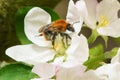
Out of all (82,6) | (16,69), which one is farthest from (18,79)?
(82,6)

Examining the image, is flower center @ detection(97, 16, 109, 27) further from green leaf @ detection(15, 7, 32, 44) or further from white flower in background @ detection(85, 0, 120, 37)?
green leaf @ detection(15, 7, 32, 44)

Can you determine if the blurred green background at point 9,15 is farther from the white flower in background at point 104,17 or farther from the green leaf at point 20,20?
the white flower in background at point 104,17

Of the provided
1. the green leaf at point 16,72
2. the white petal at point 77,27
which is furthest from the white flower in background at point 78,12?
the green leaf at point 16,72

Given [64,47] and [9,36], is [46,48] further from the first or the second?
[9,36]

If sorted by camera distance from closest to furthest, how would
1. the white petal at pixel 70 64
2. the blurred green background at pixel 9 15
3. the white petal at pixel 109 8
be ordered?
the white petal at pixel 70 64 → the white petal at pixel 109 8 → the blurred green background at pixel 9 15

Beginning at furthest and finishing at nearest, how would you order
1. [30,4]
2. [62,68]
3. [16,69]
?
[30,4] < [16,69] < [62,68]

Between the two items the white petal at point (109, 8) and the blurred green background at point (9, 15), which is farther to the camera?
the blurred green background at point (9, 15)

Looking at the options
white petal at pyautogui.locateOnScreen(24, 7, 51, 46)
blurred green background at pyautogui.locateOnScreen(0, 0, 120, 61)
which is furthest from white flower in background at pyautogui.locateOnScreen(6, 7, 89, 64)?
blurred green background at pyautogui.locateOnScreen(0, 0, 120, 61)
